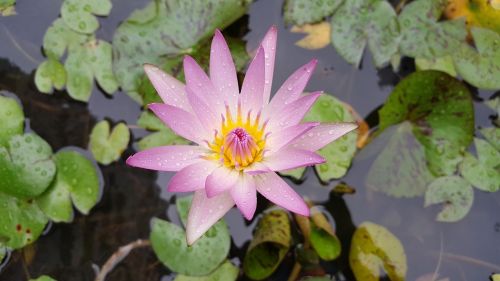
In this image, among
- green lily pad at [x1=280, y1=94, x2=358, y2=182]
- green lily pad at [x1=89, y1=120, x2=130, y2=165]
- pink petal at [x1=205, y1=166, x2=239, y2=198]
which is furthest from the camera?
green lily pad at [x1=89, y1=120, x2=130, y2=165]

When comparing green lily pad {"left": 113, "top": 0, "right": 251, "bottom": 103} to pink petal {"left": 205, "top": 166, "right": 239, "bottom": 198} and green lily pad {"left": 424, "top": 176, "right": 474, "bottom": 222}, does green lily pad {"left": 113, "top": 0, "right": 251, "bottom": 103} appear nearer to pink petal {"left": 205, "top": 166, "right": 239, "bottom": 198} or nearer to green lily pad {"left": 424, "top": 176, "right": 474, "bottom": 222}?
pink petal {"left": 205, "top": 166, "right": 239, "bottom": 198}

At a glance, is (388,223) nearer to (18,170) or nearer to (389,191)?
(389,191)

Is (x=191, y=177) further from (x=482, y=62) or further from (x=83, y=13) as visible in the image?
(x=482, y=62)

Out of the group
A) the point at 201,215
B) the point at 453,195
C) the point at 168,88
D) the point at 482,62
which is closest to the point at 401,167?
the point at 453,195

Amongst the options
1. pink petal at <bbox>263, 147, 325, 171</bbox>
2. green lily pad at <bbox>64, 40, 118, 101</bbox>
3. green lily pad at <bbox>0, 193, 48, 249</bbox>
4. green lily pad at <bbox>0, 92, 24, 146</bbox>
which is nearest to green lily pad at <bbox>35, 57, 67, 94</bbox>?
green lily pad at <bbox>64, 40, 118, 101</bbox>

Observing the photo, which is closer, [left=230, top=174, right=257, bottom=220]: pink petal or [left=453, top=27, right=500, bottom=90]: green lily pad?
[left=230, top=174, right=257, bottom=220]: pink petal

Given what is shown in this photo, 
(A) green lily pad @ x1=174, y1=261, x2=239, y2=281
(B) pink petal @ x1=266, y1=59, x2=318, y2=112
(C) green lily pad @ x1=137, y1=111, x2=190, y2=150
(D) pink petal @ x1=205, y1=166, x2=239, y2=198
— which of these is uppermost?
(B) pink petal @ x1=266, y1=59, x2=318, y2=112
